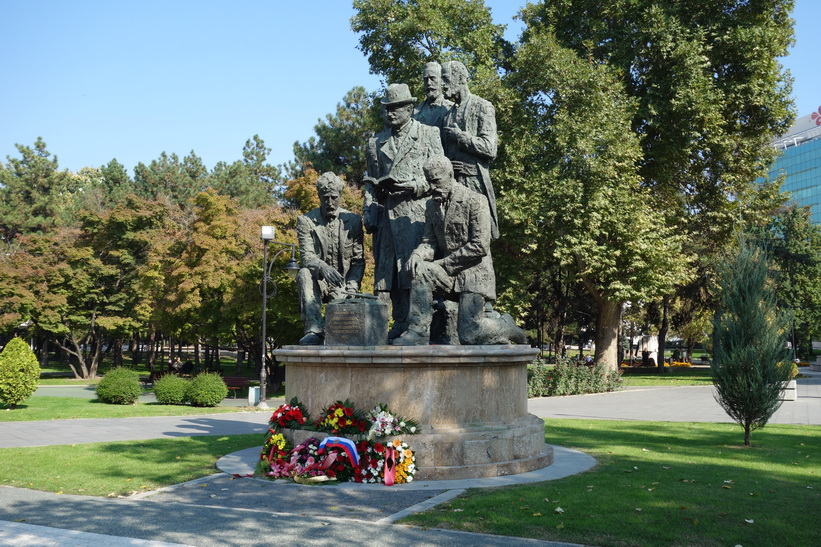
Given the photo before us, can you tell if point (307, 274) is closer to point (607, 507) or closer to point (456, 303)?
point (456, 303)

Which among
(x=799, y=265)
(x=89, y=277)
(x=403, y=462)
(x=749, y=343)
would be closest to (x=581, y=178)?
(x=749, y=343)

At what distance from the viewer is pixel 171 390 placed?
21109 millimetres

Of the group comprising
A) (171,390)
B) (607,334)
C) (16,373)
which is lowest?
(171,390)

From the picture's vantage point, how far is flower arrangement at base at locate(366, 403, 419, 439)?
7.77m

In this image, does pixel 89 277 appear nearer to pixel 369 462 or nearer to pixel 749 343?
pixel 369 462

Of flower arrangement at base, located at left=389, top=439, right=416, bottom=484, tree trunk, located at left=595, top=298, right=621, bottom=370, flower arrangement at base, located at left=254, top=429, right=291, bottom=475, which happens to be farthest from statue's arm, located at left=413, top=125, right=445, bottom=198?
tree trunk, located at left=595, top=298, right=621, bottom=370

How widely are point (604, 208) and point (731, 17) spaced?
28.5 ft

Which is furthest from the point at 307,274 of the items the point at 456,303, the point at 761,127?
the point at 761,127

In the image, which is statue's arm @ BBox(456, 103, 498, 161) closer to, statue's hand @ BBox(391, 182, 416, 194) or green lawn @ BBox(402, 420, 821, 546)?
statue's hand @ BBox(391, 182, 416, 194)

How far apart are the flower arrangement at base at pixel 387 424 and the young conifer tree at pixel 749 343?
19.6ft

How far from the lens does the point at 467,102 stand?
10086 millimetres

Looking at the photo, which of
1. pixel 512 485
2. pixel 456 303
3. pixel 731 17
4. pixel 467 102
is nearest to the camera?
Result: pixel 512 485

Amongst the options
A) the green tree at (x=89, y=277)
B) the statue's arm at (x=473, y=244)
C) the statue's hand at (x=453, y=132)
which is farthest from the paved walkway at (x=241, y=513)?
the green tree at (x=89, y=277)

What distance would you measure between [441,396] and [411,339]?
78cm
